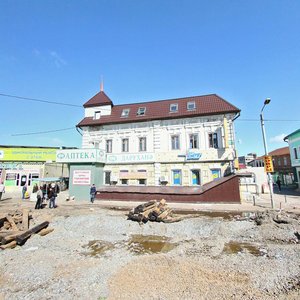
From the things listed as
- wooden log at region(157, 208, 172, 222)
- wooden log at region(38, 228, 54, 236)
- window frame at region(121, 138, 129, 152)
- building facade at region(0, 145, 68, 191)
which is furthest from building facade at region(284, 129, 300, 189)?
building facade at region(0, 145, 68, 191)

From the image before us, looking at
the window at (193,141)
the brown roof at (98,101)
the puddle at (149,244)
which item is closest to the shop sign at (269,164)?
the window at (193,141)

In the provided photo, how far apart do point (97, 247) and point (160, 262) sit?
3.01 metres

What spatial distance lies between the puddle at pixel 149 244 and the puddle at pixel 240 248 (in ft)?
6.59

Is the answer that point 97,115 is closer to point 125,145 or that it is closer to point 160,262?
point 125,145

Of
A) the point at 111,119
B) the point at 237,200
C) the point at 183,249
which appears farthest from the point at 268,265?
the point at 111,119

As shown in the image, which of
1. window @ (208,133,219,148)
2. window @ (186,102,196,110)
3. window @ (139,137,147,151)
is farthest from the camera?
window @ (139,137,147,151)

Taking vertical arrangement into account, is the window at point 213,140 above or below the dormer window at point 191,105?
below

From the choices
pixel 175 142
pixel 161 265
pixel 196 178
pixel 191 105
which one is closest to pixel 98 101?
pixel 175 142

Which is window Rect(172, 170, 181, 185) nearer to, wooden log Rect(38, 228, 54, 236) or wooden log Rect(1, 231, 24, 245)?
wooden log Rect(38, 228, 54, 236)

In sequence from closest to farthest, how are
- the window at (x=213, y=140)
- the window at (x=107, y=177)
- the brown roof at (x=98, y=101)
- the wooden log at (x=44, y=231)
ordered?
the wooden log at (x=44, y=231), the window at (x=213, y=140), the window at (x=107, y=177), the brown roof at (x=98, y=101)

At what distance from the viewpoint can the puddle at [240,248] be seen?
21.6 ft

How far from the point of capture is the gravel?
171 inches

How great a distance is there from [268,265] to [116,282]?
439cm

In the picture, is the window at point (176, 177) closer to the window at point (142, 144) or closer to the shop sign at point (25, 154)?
the window at point (142, 144)
